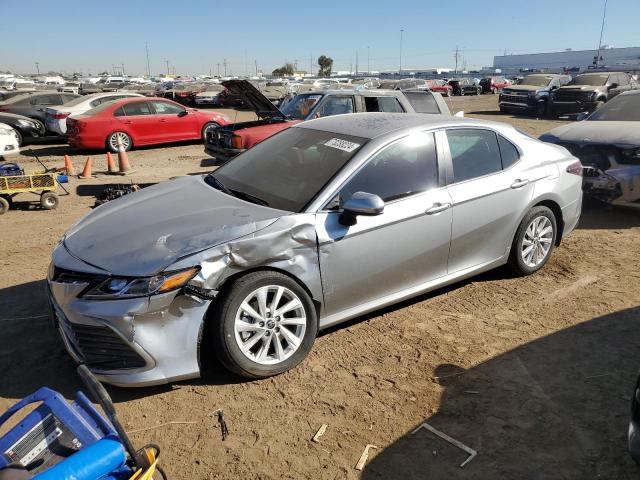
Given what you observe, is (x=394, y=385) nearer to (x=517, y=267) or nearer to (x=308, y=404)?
(x=308, y=404)

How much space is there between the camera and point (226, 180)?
4215 millimetres

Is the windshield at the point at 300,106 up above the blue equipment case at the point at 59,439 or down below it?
above

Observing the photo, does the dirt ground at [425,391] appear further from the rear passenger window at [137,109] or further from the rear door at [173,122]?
the rear door at [173,122]

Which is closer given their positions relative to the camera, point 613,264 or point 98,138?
point 613,264

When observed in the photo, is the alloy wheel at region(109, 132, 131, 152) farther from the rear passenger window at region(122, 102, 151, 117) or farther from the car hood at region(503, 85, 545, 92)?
the car hood at region(503, 85, 545, 92)

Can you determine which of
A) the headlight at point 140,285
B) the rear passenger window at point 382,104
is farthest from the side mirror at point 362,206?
the rear passenger window at point 382,104

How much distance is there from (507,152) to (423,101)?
6050 mm

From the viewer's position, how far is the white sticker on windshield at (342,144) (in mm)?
3881

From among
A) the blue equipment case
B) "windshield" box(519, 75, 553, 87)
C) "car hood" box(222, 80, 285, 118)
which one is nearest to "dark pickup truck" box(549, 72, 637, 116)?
"windshield" box(519, 75, 553, 87)

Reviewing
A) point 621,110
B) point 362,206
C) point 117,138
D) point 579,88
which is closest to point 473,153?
point 362,206

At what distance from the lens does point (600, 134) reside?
6.97 meters

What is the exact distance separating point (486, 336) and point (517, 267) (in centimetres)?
118

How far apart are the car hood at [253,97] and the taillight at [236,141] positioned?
943 mm

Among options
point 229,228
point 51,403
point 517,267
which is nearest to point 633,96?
point 517,267
